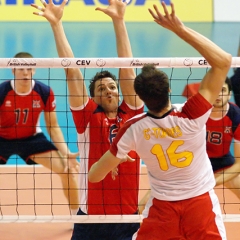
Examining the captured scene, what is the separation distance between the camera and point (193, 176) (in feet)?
9.77

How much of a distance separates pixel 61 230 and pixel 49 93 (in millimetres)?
1375

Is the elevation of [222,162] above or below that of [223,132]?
below

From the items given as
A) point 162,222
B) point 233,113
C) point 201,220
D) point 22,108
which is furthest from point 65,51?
point 22,108

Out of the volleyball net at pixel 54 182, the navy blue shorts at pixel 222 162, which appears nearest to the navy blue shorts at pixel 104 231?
the volleyball net at pixel 54 182

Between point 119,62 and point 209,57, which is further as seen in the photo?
point 119,62

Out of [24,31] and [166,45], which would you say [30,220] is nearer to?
[166,45]

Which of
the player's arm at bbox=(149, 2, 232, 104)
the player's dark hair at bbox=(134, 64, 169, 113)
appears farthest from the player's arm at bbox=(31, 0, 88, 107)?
the player's arm at bbox=(149, 2, 232, 104)

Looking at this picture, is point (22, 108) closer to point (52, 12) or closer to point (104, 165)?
point (52, 12)

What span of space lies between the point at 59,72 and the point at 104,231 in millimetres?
7475

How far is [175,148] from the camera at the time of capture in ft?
9.55

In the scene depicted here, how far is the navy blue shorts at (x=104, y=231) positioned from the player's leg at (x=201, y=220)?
877 millimetres

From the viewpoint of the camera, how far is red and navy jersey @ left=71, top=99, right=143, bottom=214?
3719mm

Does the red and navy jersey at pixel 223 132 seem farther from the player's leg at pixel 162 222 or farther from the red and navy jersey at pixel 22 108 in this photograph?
the player's leg at pixel 162 222

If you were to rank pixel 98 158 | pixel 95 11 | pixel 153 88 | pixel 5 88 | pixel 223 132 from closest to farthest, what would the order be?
pixel 153 88 → pixel 98 158 → pixel 223 132 → pixel 5 88 → pixel 95 11
